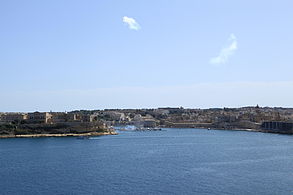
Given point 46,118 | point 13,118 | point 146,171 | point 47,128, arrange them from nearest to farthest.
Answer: point 146,171 → point 47,128 → point 46,118 → point 13,118

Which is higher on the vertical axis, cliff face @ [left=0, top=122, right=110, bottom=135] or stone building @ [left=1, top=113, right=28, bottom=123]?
stone building @ [left=1, top=113, right=28, bottom=123]

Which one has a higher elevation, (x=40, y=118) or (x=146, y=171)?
(x=40, y=118)

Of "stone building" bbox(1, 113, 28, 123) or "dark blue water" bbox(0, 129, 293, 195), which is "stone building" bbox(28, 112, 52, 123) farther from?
"dark blue water" bbox(0, 129, 293, 195)

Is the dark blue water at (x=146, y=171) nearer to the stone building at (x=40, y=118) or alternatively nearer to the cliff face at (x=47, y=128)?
the cliff face at (x=47, y=128)

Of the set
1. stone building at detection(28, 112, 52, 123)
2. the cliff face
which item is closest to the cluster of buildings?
stone building at detection(28, 112, 52, 123)

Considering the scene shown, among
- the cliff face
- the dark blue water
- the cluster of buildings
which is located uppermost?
the cluster of buildings

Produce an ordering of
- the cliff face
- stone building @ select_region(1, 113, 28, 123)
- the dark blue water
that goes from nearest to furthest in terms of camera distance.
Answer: the dark blue water → the cliff face → stone building @ select_region(1, 113, 28, 123)

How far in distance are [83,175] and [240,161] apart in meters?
10.1

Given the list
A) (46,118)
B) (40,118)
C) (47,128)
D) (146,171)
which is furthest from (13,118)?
(146,171)

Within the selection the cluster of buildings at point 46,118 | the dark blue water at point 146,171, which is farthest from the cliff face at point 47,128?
the dark blue water at point 146,171

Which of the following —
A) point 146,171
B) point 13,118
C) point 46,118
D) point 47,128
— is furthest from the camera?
point 13,118

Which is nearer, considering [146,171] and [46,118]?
[146,171]

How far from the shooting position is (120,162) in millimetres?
26703

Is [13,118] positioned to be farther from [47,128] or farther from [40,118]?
[47,128]
